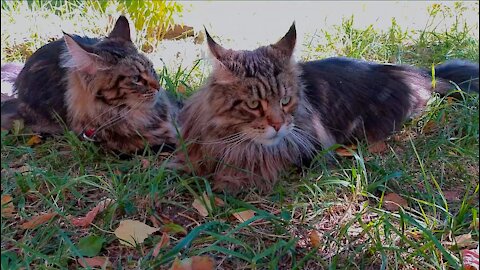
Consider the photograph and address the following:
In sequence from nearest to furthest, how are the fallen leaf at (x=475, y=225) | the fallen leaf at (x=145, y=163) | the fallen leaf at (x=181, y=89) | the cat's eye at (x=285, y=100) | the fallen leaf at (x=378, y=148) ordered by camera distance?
the fallen leaf at (x=475, y=225), the cat's eye at (x=285, y=100), the fallen leaf at (x=145, y=163), the fallen leaf at (x=378, y=148), the fallen leaf at (x=181, y=89)

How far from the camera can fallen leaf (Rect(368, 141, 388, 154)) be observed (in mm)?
2967

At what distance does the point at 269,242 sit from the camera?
2.23 meters

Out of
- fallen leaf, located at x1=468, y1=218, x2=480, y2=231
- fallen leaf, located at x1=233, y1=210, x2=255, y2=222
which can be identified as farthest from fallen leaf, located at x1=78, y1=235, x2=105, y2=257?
fallen leaf, located at x1=468, y1=218, x2=480, y2=231

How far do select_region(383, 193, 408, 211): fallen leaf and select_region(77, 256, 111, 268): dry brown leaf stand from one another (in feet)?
4.14

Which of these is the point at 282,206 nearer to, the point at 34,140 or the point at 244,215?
the point at 244,215

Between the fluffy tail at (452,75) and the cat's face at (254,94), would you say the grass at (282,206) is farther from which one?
the cat's face at (254,94)

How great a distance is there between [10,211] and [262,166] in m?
1.21

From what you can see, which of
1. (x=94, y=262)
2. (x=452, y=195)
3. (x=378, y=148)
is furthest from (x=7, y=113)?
(x=378, y=148)

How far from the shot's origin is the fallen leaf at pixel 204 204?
7.98ft

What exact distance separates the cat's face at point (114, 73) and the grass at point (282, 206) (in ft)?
1.16

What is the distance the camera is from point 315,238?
2182 millimetres

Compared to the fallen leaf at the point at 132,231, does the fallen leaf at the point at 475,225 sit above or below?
above

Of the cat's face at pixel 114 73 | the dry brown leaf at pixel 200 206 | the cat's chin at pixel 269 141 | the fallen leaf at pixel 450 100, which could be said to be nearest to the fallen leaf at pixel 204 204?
the dry brown leaf at pixel 200 206

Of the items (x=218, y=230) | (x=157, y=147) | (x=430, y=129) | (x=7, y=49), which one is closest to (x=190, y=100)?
(x=157, y=147)
